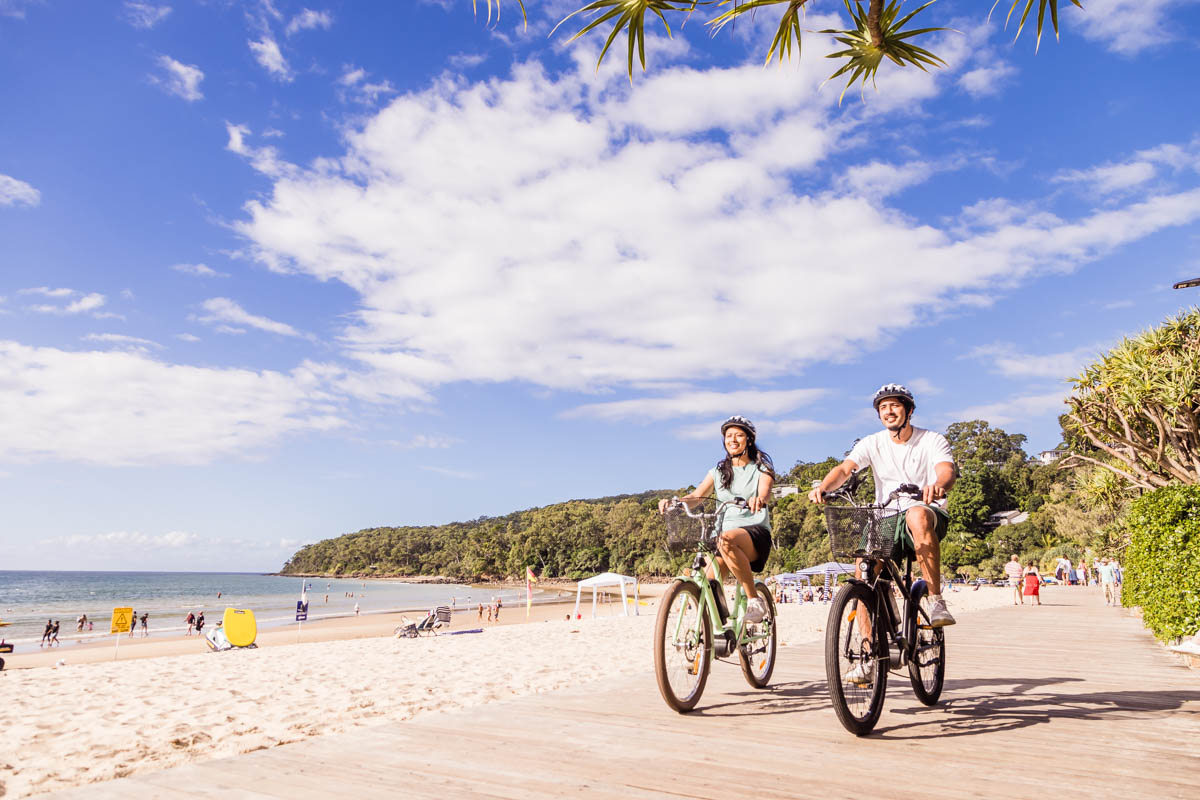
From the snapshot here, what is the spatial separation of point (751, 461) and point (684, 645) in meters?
1.23

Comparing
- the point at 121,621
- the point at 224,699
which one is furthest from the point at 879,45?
the point at 121,621

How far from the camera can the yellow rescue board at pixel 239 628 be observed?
813 inches

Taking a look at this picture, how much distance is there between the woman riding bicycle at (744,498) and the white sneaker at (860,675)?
0.91 meters

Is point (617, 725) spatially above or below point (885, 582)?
below

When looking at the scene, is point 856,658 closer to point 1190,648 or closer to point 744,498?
point 744,498

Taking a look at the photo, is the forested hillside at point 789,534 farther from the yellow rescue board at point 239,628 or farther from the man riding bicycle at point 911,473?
the yellow rescue board at point 239,628

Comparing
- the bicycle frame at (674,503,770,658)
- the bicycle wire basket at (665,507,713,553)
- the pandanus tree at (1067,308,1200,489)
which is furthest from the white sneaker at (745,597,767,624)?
the pandanus tree at (1067,308,1200,489)

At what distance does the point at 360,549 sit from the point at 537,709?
184 metres

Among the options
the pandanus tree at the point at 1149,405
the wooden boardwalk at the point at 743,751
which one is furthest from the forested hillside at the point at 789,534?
the wooden boardwalk at the point at 743,751

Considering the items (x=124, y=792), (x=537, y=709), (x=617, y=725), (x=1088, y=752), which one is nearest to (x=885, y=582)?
(x=1088, y=752)

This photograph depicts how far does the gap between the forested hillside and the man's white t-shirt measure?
55.3ft

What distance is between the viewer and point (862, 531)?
3.60 metres

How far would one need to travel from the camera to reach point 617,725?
380 centimetres

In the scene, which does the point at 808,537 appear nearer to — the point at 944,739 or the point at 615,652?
the point at 615,652
